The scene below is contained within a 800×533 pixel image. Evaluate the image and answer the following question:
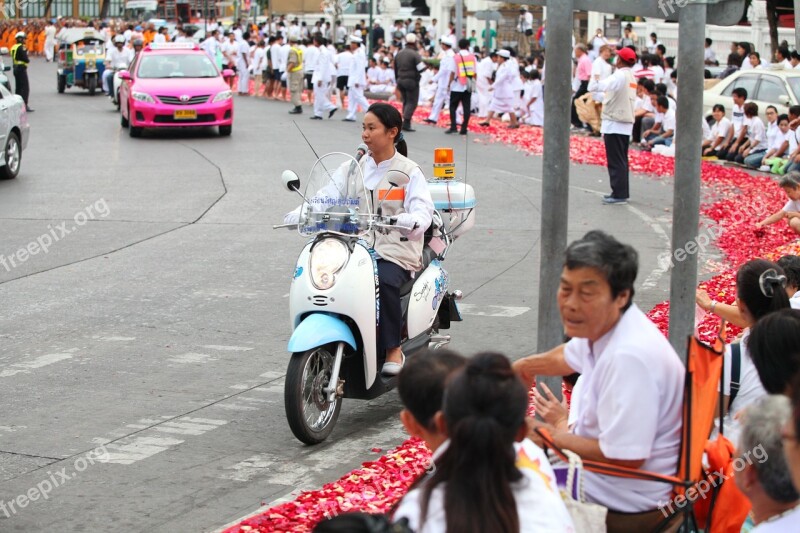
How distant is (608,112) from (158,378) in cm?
980

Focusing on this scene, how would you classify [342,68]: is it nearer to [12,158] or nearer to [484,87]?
[484,87]

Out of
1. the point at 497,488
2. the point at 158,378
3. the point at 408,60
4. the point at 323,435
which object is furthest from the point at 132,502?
the point at 408,60

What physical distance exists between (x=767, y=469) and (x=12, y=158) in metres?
16.7

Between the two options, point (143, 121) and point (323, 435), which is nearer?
point (323, 435)

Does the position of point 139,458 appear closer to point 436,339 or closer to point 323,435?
point 323,435

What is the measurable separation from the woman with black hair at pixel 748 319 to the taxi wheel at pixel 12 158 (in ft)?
48.5

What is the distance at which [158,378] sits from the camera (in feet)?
27.1

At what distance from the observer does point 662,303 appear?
1036 cm

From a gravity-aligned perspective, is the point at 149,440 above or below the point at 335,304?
below

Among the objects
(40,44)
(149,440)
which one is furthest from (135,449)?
(40,44)

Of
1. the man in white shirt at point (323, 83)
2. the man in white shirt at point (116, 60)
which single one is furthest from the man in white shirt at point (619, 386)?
the man in white shirt at point (116, 60)

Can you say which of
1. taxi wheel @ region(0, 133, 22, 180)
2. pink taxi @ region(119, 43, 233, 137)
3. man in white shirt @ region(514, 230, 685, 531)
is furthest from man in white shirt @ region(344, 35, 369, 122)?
man in white shirt @ region(514, 230, 685, 531)

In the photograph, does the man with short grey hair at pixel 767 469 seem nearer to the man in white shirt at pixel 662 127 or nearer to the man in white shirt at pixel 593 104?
the man in white shirt at pixel 662 127

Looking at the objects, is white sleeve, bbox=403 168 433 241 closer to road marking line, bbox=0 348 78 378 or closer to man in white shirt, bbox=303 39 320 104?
road marking line, bbox=0 348 78 378
